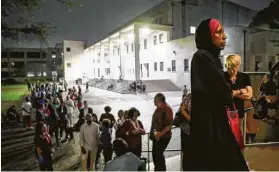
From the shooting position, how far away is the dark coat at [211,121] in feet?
5.90

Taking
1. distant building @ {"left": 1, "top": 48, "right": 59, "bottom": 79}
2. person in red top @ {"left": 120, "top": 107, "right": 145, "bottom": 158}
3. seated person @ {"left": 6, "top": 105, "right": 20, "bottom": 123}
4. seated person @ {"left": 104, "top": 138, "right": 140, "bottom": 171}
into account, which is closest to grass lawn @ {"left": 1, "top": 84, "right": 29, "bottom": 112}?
seated person @ {"left": 6, "top": 105, "right": 20, "bottom": 123}

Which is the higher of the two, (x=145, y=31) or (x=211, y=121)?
(x=145, y=31)

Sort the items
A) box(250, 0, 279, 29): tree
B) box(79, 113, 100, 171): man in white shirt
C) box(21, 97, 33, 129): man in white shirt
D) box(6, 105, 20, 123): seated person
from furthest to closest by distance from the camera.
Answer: box(250, 0, 279, 29): tree → box(6, 105, 20, 123): seated person → box(21, 97, 33, 129): man in white shirt → box(79, 113, 100, 171): man in white shirt

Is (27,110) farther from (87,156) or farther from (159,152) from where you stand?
(159,152)

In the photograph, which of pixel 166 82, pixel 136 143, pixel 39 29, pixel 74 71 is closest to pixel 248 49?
pixel 166 82

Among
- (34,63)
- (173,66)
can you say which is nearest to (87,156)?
(173,66)

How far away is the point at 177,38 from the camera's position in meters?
30.2

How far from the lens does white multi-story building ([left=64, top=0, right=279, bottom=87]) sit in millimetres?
19609

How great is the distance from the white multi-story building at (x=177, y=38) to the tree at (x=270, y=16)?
9.56ft

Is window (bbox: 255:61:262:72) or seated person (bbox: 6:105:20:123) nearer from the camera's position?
seated person (bbox: 6:105:20:123)

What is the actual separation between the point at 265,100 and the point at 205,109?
350 cm

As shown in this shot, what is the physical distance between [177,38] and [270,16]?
33.2 feet

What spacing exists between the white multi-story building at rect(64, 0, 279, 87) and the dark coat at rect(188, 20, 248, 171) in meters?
19.1

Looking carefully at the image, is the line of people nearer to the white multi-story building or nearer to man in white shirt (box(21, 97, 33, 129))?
man in white shirt (box(21, 97, 33, 129))
